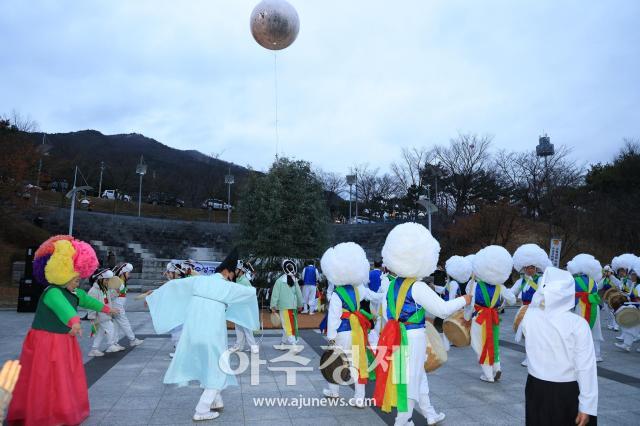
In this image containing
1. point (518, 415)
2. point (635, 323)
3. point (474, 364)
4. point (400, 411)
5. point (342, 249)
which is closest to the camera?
point (400, 411)

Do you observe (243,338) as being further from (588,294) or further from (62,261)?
(588,294)

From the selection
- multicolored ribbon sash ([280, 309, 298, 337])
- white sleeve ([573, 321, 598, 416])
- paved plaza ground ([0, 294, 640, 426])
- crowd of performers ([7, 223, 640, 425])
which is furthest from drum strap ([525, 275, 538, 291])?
white sleeve ([573, 321, 598, 416])

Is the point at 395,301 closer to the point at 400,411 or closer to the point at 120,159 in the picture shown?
the point at 400,411

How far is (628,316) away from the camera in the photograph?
8.47 m

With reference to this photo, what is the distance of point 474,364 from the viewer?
25.7 ft

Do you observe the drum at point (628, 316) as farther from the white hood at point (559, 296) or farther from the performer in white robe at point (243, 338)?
the performer in white robe at point (243, 338)

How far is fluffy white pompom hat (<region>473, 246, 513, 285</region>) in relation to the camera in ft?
22.0

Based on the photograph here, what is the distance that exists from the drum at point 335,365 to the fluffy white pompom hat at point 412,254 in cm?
148

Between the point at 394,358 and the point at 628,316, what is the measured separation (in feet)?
A: 22.1

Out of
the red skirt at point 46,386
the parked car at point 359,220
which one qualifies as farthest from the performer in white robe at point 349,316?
the parked car at point 359,220

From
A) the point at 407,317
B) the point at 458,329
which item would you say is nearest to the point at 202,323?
the point at 407,317

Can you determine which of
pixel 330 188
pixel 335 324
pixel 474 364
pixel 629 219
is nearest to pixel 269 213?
pixel 474 364

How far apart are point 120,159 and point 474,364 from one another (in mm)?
68331

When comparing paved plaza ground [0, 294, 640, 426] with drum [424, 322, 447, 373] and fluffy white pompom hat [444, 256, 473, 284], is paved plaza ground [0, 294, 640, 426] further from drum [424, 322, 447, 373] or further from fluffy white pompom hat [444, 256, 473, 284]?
fluffy white pompom hat [444, 256, 473, 284]
